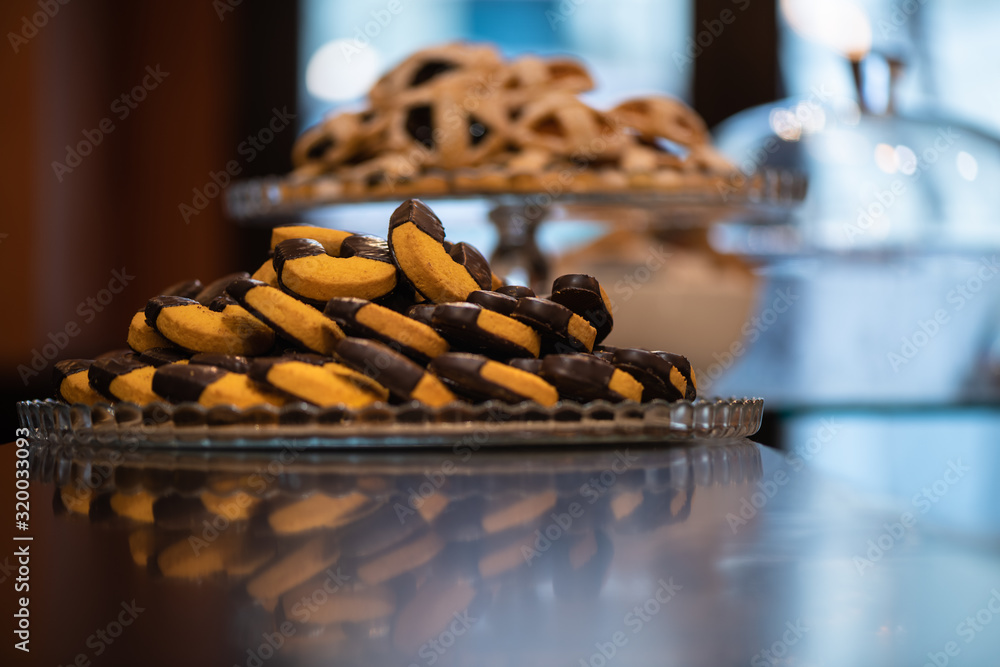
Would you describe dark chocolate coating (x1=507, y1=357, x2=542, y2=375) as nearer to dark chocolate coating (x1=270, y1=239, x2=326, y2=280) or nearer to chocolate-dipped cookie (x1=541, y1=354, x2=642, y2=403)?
chocolate-dipped cookie (x1=541, y1=354, x2=642, y2=403)

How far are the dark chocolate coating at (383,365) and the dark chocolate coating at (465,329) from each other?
0.04 metres

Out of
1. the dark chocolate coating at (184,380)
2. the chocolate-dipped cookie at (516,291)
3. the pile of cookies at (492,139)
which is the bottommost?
→ the dark chocolate coating at (184,380)

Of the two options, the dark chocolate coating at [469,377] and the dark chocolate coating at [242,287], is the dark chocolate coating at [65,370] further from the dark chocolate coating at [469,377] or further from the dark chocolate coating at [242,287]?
the dark chocolate coating at [469,377]

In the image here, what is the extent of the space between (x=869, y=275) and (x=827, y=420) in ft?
0.95

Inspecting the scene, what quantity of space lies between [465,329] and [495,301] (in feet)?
0.11

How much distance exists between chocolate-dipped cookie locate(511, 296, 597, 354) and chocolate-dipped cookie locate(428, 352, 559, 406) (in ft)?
0.17

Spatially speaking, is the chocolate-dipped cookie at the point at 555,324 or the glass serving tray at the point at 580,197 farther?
the glass serving tray at the point at 580,197

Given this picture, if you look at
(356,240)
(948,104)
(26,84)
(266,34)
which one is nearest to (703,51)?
(948,104)

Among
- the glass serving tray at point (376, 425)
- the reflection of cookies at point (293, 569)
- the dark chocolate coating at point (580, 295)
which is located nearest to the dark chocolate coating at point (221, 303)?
the glass serving tray at point (376, 425)

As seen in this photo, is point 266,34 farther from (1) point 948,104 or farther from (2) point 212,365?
(2) point 212,365

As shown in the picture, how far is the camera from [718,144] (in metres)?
2.36

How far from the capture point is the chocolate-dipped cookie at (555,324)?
1.95 ft

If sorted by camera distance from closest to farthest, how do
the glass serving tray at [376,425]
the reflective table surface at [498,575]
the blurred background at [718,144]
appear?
the reflective table surface at [498,575] < the glass serving tray at [376,425] < the blurred background at [718,144]

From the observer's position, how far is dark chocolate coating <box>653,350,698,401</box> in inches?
24.4
